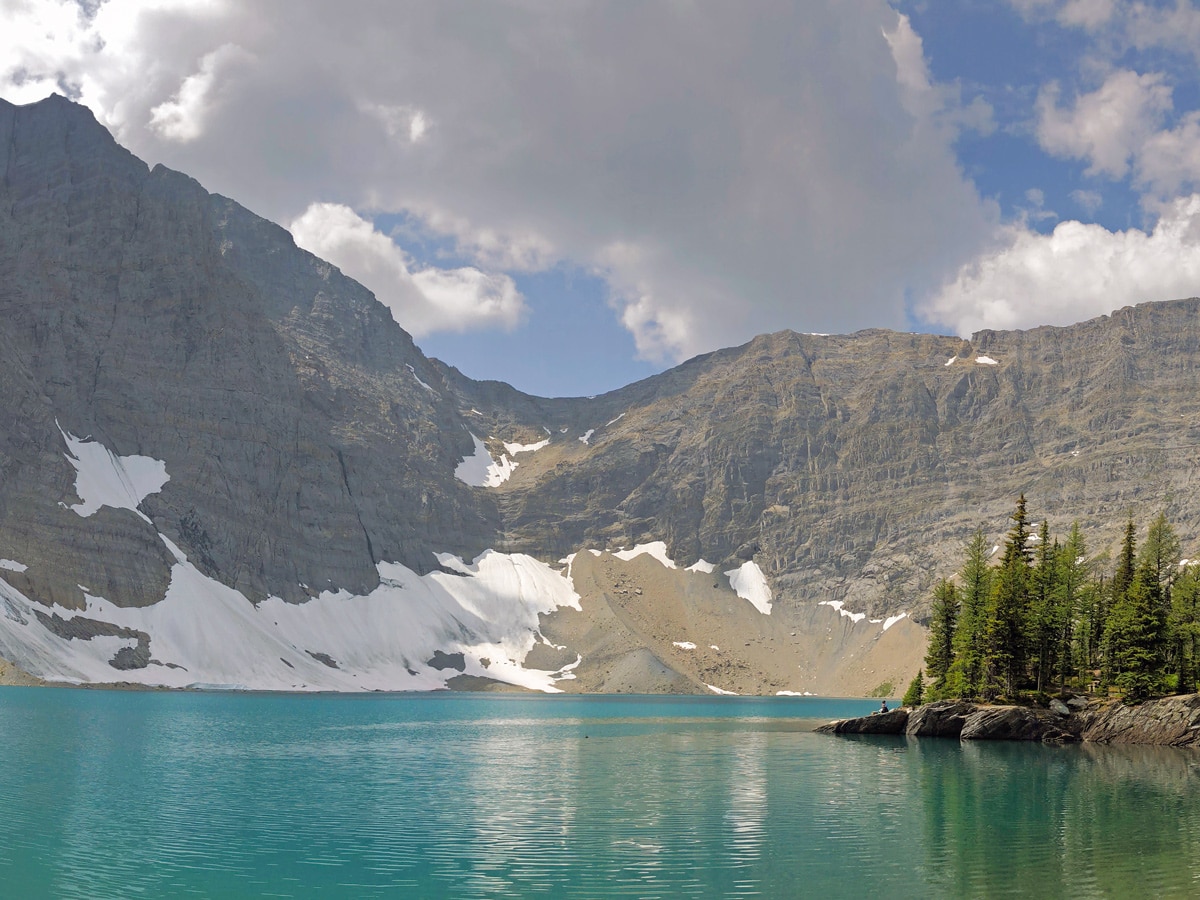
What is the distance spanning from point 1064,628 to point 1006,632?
11998mm

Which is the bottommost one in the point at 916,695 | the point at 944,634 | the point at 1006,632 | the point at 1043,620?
the point at 916,695

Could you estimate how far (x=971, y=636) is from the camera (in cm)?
9894

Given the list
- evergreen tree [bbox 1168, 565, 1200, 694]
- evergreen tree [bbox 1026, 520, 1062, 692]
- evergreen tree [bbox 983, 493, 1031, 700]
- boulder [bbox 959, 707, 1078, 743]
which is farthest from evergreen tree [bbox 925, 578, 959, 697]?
evergreen tree [bbox 1168, 565, 1200, 694]

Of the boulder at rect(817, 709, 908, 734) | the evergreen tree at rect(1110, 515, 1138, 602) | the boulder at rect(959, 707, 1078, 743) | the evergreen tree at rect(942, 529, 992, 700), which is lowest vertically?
the boulder at rect(817, 709, 908, 734)

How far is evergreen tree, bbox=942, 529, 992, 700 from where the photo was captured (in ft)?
318

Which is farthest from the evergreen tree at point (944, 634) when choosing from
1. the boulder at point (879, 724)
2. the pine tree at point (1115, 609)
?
the pine tree at point (1115, 609)

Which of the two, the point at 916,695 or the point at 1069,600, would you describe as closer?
the point at 1069,600

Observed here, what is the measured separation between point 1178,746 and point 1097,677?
18.3m

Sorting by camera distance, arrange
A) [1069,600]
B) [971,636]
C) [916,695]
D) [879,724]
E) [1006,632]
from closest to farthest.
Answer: [1006,632] < [1069,600] < [971,636] < [879,724] < [916,695]

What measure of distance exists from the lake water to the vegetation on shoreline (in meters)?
12.7

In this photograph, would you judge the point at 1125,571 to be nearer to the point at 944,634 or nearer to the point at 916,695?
the point at 944,634

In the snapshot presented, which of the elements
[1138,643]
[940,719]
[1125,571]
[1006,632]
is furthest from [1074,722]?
[1125,571]

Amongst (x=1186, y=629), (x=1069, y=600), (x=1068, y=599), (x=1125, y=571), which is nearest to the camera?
(x=1186, y=629)

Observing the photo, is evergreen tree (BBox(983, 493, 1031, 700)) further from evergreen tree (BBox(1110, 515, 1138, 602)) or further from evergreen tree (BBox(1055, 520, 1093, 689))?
evergreen tree (BBox(1110, 515, 1138, 602))
